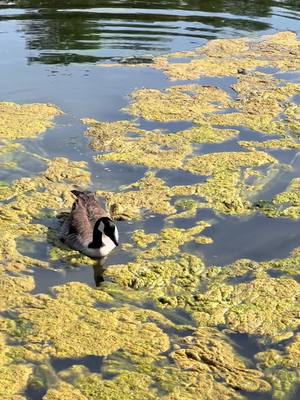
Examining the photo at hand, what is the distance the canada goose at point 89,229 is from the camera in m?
6.36

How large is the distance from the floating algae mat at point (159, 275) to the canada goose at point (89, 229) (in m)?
0.13

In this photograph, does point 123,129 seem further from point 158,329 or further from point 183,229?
point 158,329

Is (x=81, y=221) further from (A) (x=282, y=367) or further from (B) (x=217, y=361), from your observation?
(A) (x=282, y=367)

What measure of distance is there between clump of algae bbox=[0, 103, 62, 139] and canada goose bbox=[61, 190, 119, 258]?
2513mm

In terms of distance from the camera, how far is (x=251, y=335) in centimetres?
535

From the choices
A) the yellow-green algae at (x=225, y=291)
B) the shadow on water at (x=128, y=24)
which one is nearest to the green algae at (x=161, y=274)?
the yellow-green algae at (x=225, y=291)

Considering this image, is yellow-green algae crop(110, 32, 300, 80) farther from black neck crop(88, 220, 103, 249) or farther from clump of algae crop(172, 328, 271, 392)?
clump of algae crop(172, 328, 271, 392)

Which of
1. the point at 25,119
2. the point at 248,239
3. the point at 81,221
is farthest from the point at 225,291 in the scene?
the point at 25,119

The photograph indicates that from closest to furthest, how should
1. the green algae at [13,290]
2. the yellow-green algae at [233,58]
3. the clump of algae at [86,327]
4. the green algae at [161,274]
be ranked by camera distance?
the clump of algae at [86,327], the green algae at [13,290], the green algae at [161,274], the yellow-green algae at [233,58]

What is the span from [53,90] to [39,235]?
468cm

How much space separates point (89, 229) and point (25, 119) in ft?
11.7

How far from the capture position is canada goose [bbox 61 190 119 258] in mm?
6355

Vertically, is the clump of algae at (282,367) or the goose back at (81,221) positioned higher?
the goose back at (81,221)

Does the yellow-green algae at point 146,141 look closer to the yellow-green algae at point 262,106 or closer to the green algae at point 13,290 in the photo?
the yellow-green algae at point 262,106
